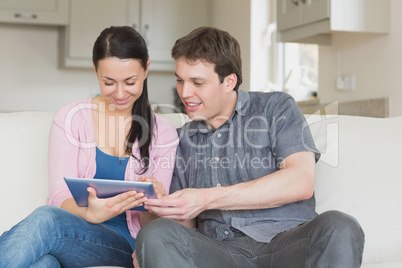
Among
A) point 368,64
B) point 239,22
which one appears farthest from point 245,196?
point 239,22

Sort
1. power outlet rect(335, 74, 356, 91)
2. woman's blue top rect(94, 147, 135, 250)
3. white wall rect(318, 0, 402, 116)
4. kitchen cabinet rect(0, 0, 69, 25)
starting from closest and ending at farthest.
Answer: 1. woman's blue top rect(94, 147, 135, 250)
2. white wall rect(318, 0, 402, 116)
3. power outlet rect(335, 74, 356, 91)
4. kitchen cabinet rect(0, 0, 69, 25)

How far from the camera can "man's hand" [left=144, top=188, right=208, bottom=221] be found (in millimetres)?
1411

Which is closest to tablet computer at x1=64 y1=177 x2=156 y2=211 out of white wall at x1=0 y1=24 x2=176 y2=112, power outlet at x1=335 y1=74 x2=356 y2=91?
power outlet at x1=335 y1=74 x2=356 y2=91

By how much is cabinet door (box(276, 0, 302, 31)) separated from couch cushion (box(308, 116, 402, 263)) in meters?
1.50

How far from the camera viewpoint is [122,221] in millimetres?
1698

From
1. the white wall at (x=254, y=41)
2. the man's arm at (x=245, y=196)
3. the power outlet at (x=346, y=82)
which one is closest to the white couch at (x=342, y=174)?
the man's arm at (x=245, y=196)

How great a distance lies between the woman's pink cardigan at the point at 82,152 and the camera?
1619 millimetres

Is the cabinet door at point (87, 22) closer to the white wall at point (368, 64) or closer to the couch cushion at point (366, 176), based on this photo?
the white wall at point (368, 64)

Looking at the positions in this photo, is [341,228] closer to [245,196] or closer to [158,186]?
[245,196]

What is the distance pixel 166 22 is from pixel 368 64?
252 cm

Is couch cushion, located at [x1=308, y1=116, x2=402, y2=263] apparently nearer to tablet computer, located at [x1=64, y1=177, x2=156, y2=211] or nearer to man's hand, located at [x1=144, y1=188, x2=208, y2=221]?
man's hand, located at [x1=144, y1=188, x2=208, y2=221]

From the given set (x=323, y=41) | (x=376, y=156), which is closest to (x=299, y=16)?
(x=323, y=41)

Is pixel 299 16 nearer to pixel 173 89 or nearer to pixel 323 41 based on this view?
pixel 323 41

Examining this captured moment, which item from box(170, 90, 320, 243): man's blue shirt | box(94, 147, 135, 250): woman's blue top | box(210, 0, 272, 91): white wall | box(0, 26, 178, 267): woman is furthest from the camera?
box(210, 0, 272, 91): white wall
